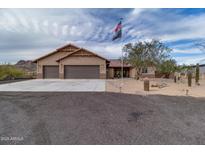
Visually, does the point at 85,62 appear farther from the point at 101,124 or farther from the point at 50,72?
the point at 101,124

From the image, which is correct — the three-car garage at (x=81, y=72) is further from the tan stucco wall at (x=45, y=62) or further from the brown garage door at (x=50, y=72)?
the tan stucco wall at (x=45, y=62)

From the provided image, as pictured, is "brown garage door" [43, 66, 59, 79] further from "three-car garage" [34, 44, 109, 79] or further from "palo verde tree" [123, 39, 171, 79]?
"palo verde tree" [123, 39, 171, 79]

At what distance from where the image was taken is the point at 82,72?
26.2 meters

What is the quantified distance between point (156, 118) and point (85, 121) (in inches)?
96.3

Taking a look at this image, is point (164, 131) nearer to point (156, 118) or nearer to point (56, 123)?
point (156, 118)

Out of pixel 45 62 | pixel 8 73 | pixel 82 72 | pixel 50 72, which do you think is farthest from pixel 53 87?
pixel 8 73

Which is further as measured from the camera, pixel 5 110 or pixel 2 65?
pixel 2 65

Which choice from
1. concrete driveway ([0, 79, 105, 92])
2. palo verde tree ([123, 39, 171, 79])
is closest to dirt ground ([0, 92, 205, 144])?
concrete driveway ([0, 79, 105, 92])

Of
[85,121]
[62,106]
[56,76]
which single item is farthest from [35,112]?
[56,76]

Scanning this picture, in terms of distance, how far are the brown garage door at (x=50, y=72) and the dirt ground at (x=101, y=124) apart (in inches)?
808

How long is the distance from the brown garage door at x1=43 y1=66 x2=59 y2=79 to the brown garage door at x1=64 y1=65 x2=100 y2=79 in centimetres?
192

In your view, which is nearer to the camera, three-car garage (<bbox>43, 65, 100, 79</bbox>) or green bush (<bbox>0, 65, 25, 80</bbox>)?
green bush (<bbox>0, 65, 25, 80</bbox>)

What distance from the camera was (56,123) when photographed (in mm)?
5027

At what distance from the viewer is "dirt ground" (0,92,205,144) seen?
13.3ft
